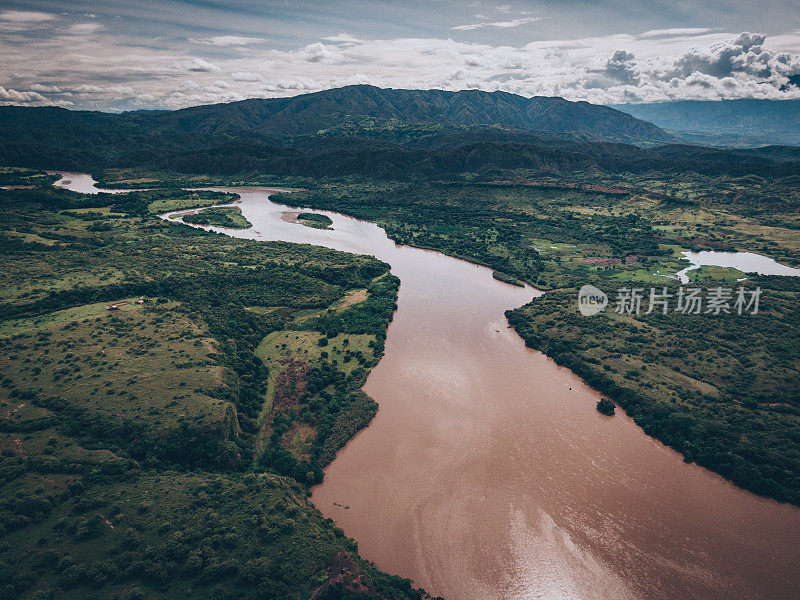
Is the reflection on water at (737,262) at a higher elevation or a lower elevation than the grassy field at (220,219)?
lower

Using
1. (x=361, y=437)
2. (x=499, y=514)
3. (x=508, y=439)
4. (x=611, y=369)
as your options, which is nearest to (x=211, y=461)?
(x=361, y=437)

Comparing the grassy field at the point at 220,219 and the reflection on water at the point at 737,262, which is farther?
the grassy field at the point at 220,219

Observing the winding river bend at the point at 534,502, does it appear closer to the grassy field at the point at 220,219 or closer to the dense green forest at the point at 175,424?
the dense green forest at the point at 175,424

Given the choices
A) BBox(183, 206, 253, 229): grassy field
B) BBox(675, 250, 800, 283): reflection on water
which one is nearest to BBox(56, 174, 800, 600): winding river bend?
BBox(675, 250, 800, 283): reflection on water

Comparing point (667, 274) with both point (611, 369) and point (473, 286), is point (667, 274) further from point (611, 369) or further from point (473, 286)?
point (611, 369)

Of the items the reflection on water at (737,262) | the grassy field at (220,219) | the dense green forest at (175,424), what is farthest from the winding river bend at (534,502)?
the grassy field at (220,219)

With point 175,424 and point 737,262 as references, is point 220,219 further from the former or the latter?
point 737,262

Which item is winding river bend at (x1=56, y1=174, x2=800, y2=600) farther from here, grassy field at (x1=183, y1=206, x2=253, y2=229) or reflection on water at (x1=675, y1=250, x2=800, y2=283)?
grassy field at (x1=183, y1=206, x2=253, y2=229)

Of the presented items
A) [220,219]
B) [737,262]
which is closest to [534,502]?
[737,262]
